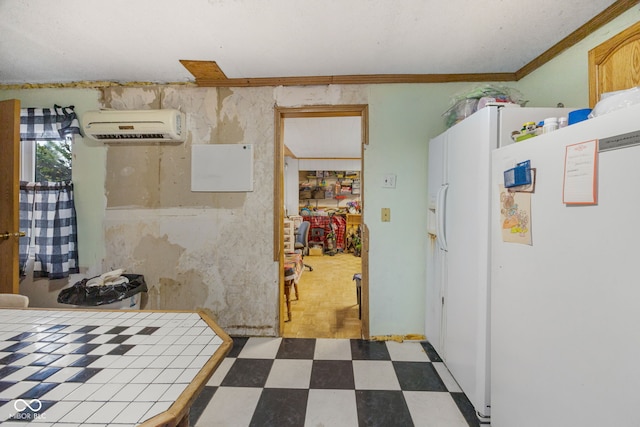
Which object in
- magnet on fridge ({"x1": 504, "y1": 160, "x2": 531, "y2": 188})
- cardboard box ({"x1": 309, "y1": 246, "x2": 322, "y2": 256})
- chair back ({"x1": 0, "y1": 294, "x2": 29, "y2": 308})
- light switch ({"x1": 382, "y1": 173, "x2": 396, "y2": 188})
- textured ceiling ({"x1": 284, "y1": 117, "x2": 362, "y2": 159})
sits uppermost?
textured ceiling ({"x1": 284, "y1": 117, "x2": 362, "y2": 159})

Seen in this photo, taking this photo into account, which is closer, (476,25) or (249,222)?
(476,25)

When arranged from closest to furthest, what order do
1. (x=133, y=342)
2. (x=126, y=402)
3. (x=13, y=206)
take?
1. (x=126, y=402)
2. (x=133, y=342)
3. (x=13, y=206)

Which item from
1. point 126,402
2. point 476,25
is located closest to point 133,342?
point 126,402

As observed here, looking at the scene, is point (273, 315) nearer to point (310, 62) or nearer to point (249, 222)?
point (249, 222)

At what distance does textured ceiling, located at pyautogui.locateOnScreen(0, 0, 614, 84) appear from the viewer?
147 centimetres

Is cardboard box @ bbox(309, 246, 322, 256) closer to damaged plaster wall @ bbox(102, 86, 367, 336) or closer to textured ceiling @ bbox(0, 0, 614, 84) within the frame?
damaged plaster wall @ bbox(102, 86, 367, 336)

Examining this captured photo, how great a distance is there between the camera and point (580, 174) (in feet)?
2.86

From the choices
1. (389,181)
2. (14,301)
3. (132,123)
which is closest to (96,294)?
(14,301)

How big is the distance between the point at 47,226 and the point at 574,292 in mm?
3467

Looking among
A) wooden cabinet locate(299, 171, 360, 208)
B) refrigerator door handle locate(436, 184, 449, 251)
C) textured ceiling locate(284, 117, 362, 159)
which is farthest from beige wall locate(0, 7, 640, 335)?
wooden cabinet locate(299, 171, 360, 208)

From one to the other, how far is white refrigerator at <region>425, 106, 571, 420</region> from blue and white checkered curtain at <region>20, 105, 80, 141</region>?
3092 mm

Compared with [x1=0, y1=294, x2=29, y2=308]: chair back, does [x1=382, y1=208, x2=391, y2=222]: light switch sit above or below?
above

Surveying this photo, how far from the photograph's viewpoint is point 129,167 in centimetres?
240

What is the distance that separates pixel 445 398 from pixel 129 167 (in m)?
3.00
